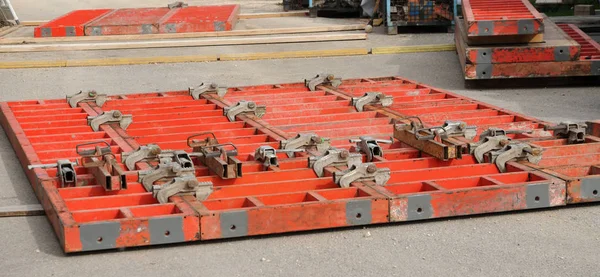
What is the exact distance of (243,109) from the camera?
10.5 metres

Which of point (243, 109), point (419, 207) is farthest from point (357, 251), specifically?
point (243, 109)

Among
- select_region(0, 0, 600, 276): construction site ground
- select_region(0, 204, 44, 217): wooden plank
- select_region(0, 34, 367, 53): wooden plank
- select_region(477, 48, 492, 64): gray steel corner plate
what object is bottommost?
select_region(0, 0, 600, 276): construction site ground

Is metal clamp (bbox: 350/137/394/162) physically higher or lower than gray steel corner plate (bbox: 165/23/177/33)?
lower

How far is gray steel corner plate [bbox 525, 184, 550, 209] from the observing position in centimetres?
738

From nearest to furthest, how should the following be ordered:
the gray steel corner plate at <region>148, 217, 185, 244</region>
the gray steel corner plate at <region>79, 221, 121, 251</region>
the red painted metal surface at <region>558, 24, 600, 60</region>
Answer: the gray steel corner plate at <region>79, 221, 121, 251</region>
the gray steel corner plate at <region>148, 217, 185, 244</region>
the red painted metal surface at <region>558, 24, 600, 60</region>

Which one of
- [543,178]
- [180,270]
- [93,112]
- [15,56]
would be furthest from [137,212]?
[15,56]

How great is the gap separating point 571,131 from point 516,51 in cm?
451

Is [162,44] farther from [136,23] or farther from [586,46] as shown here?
[586,46]

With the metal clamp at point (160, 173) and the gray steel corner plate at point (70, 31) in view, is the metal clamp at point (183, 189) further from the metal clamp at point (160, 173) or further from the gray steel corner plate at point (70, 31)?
the gray steel corner plate at point (70, 31)

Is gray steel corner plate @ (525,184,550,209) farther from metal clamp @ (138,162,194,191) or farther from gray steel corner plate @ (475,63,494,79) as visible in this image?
gray steel corner plate @ (475,63,494,79)

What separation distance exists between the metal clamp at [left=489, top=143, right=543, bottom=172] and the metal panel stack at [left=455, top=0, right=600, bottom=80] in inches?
197

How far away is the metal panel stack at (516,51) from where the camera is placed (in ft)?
42.5

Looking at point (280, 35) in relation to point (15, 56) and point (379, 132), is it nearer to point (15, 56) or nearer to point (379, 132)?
point (15, 56)

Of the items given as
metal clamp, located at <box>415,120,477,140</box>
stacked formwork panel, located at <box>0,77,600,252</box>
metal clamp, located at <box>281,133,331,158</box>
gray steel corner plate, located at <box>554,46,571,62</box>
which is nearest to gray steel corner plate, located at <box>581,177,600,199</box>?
stacked formwork panel, located at <box>0,77,600,252</box>
